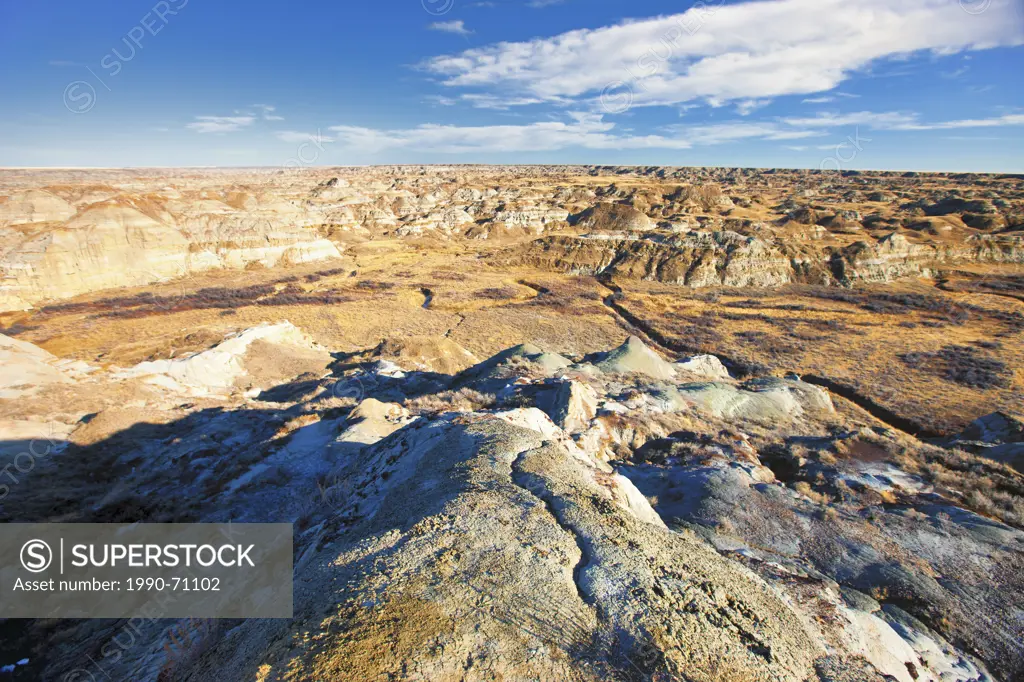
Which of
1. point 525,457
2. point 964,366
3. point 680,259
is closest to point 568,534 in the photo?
point 525,457

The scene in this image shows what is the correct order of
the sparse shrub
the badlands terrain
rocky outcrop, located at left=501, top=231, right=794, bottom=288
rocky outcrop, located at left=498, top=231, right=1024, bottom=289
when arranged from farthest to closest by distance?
1. rocky outcrop, located at left=501, top=231, right=794, bottom=288
2. rocky outcrop, located at left=498, top=231, right=1024, bottom=289
3. the sparse shrub
4. the badlands terrain

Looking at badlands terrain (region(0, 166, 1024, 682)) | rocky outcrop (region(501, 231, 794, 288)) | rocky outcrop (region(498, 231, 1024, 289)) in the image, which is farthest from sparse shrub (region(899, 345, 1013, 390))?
rocky outcrop (region(501, 231, 794, 288))

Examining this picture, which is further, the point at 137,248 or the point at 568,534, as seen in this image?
the point at 137,248

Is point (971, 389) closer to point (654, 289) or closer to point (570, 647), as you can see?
point (654, 289)

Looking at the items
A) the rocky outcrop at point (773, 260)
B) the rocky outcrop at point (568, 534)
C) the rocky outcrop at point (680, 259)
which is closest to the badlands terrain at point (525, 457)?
the rocky outcrop at point (568, 534)

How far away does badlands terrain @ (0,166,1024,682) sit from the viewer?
513 cm

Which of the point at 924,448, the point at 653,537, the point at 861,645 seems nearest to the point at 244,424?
the point at 653,537

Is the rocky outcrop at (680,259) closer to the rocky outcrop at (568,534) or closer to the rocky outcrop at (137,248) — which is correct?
the rocky outcrop at (137,248)

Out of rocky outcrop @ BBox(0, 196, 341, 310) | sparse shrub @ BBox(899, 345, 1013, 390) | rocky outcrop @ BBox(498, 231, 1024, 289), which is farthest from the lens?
rocky outcrop @ BBox(498, 231, 1024, 289)

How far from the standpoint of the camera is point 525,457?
898 cm

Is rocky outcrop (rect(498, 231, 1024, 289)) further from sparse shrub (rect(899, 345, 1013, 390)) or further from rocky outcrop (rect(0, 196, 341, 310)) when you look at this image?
rocky outcrop (rect(0, 196, 341, 310))

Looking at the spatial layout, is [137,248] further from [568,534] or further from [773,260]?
[773,260]

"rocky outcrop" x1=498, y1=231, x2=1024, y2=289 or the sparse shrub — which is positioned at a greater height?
"rocky outcrop" x1=498, y1=231, x2=1024, y2=289

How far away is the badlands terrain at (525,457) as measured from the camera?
202 inches
